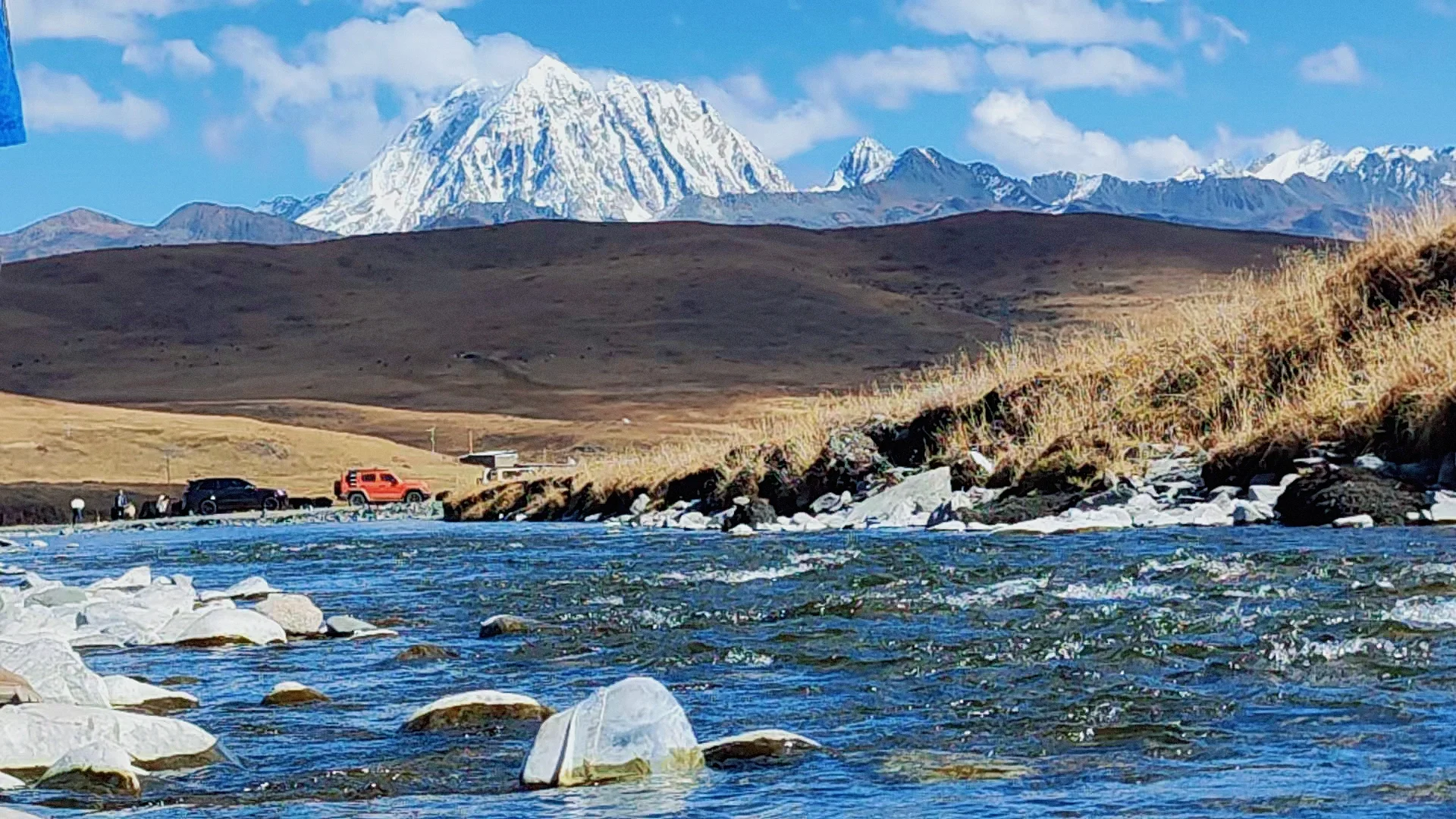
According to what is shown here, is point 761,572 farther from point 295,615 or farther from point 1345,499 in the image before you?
point 1345,499

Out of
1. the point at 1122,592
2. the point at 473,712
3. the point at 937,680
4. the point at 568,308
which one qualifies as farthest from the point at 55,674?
the point at 568,308

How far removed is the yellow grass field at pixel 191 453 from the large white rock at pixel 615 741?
49081 mm

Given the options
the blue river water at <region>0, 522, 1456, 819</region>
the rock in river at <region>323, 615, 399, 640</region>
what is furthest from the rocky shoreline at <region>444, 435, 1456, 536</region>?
the rock in river at <region>323, 615, 399, 640</region>

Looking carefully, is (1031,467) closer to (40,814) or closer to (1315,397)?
(1315,397)

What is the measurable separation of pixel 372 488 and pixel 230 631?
39.0m

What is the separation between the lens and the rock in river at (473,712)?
25.0ft

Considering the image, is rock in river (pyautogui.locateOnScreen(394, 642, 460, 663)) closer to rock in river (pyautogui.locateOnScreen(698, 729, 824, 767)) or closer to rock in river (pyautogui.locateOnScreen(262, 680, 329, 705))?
rock in river (pyautogui.locateOnScreen(262, 680, 329, 705))

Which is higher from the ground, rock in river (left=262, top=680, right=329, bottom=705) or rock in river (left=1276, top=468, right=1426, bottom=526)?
rock in river (left=1276, top=468, right=1426, bottom=526)

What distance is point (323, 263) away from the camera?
135 metres

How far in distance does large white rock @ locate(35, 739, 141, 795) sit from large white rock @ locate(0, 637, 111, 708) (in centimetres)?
121

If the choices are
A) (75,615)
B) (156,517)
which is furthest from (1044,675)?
(156,517)

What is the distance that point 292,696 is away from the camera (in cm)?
860

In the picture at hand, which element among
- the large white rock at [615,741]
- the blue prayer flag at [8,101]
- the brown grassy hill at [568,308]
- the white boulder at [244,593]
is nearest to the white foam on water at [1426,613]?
the large white rock at [615,741]

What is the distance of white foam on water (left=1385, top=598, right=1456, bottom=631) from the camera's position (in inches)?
347
